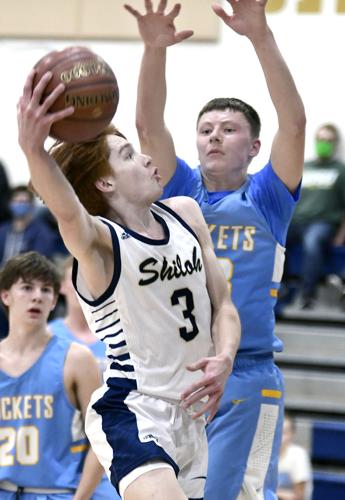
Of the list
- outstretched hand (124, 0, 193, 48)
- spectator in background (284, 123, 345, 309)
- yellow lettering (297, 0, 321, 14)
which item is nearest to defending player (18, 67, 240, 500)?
outstretched hand (124, 0, 193, 48)

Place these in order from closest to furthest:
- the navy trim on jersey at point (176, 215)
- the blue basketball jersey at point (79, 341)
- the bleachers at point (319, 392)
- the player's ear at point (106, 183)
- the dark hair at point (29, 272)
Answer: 1. the player's ear at point (106, 183)
2. the navy trim on jersey at point (176, 215)
3. the dark hair at point (29, 272)
4. the blue basketball jersey at point (79, 341)
5. the bleachers at point (319, 392)

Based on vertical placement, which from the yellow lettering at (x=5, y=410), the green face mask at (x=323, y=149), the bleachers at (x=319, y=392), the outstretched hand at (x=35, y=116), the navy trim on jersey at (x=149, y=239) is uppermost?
the outstretched hand at (x=35, y=116)

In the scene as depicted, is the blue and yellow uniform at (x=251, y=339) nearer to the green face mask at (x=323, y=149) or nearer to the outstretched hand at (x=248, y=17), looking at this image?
the outstretched hand at (x=248, y=17)

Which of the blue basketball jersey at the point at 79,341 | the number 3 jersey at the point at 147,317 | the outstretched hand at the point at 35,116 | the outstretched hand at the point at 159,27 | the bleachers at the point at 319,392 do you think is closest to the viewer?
the outstretched hand at the point at 35,116

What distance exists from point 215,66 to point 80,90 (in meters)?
7.57

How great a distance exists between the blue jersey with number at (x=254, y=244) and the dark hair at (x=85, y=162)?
0.80 meters

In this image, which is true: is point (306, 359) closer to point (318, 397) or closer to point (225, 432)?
point (318, 397)

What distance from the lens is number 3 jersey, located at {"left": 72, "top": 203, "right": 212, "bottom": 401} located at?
148 inches

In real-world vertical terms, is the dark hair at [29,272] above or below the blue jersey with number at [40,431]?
above

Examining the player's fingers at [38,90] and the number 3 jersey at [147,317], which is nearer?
the player's fingers at [38,90]

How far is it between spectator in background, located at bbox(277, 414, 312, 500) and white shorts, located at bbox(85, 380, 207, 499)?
142 inches

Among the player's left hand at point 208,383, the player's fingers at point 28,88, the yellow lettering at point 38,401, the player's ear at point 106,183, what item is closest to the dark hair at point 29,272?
the yellow lettering at point 38,401

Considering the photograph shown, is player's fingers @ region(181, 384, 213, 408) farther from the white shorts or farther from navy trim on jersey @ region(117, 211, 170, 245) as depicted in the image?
navy trim on jersey @ region(117, 211, 170, 245)

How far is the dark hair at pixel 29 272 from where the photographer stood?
17.5 ft
